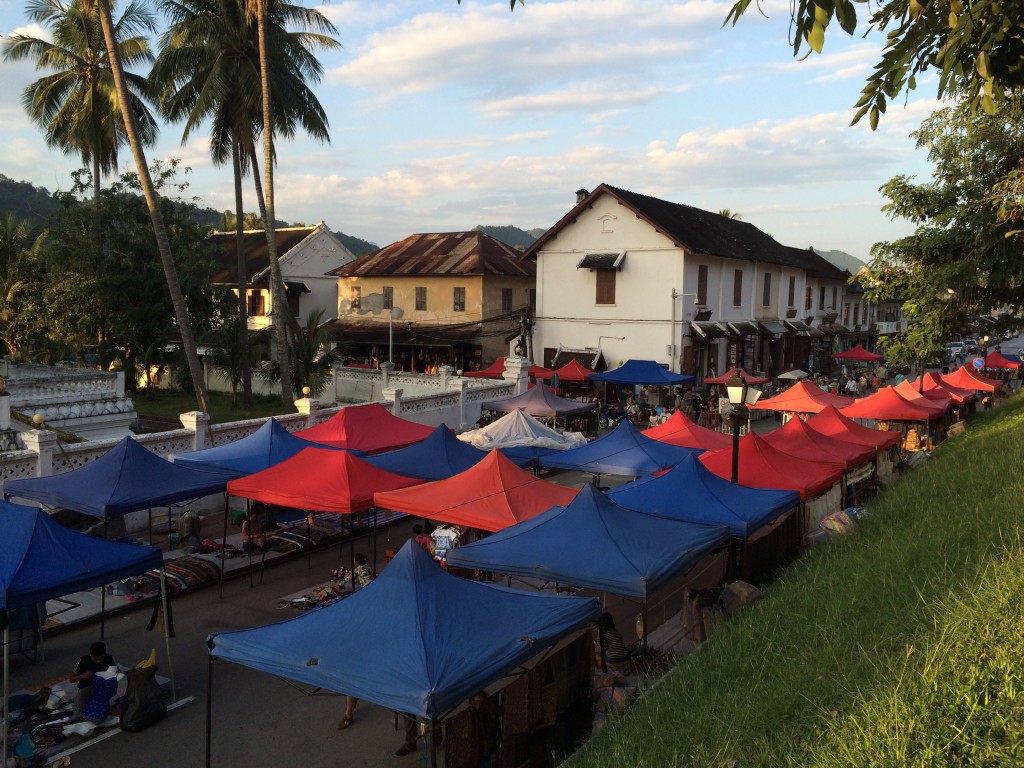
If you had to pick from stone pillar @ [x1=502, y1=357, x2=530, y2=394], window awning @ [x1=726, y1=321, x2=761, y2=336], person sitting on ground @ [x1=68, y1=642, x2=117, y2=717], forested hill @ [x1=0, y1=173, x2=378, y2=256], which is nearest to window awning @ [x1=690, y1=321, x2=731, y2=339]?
window awning @ [x1=726, y1=321, x2=761, y2=336]

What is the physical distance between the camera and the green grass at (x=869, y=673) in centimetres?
414

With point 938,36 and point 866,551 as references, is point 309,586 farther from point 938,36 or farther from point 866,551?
point 938,36

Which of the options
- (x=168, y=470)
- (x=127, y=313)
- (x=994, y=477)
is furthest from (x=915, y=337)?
(x=127, y=313)

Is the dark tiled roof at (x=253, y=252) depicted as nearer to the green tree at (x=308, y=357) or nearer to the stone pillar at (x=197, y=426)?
the green tree at (x=308, y=357)

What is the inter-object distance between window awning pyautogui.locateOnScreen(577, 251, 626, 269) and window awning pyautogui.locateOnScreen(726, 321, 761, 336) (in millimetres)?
6246

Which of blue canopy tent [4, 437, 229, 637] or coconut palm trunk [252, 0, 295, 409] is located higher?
coconut palm trunk [252, 0, 295, 409]

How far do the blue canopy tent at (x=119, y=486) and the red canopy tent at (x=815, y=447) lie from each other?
10388mm

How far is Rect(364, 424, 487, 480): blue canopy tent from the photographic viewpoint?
14.1m

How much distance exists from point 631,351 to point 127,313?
20.4 meters

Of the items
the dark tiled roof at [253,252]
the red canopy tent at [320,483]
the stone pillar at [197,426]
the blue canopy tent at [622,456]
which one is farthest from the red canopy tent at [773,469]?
the dark tiled roof at [253,252]

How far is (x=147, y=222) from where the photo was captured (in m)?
32.5

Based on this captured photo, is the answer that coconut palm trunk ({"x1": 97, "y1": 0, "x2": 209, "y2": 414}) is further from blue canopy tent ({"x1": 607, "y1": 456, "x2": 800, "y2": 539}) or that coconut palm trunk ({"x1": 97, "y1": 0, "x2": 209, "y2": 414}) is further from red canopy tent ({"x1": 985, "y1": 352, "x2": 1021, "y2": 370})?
red canopy tent ({"x1": 985, "y1": 352, "x2": 1021, "y2": 370})

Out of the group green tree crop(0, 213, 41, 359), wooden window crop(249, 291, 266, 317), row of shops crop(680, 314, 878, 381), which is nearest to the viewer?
green tree crop(0, 213, 41, 359)

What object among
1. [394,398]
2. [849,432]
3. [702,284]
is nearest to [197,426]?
[394,398]
